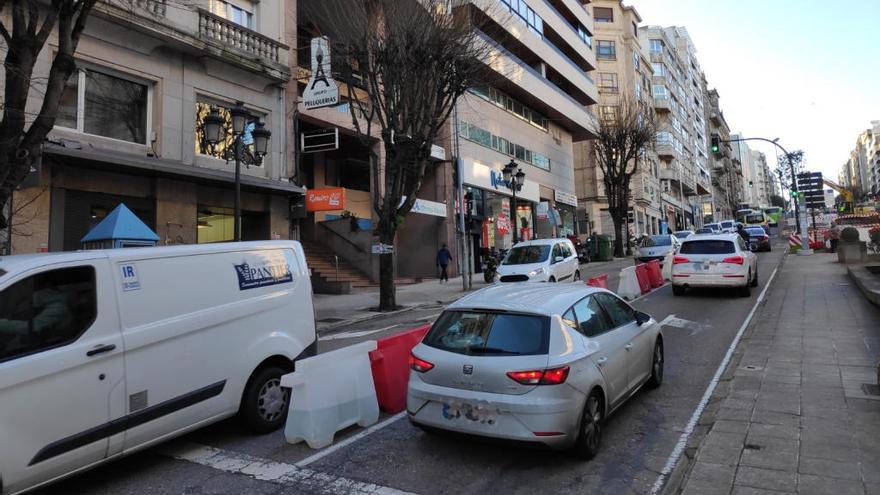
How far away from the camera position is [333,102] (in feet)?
53.3

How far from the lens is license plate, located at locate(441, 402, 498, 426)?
4074mm

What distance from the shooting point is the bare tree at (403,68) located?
15.2 meters

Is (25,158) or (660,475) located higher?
(25,158)

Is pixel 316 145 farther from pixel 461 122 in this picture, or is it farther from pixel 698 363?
pixel 698 363

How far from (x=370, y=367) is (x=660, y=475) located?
2.81 meters

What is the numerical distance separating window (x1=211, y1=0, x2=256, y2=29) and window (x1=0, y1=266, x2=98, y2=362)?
16062 millimetres

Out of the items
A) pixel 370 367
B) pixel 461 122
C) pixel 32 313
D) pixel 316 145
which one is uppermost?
pixel 461 122

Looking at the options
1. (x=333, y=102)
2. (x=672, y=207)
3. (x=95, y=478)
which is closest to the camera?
(x=95, y=478)

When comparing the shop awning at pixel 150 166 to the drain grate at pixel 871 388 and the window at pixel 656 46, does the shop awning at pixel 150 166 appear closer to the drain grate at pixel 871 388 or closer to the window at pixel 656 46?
the drain grate at pixel 871 388

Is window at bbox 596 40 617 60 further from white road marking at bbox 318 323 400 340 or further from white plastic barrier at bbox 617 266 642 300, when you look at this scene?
white road marking at bbox 318 323 400 340

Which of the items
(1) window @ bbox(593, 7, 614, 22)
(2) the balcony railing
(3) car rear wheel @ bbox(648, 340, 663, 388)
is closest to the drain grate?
(3) car rear wheel @ bbox(648, 340, 663, 388)

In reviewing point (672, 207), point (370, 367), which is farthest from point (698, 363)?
point (672, 207)

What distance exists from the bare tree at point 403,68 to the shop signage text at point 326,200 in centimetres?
304

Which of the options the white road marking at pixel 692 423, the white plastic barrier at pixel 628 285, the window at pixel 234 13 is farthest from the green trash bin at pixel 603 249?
the white road marking at pixel 692 423
